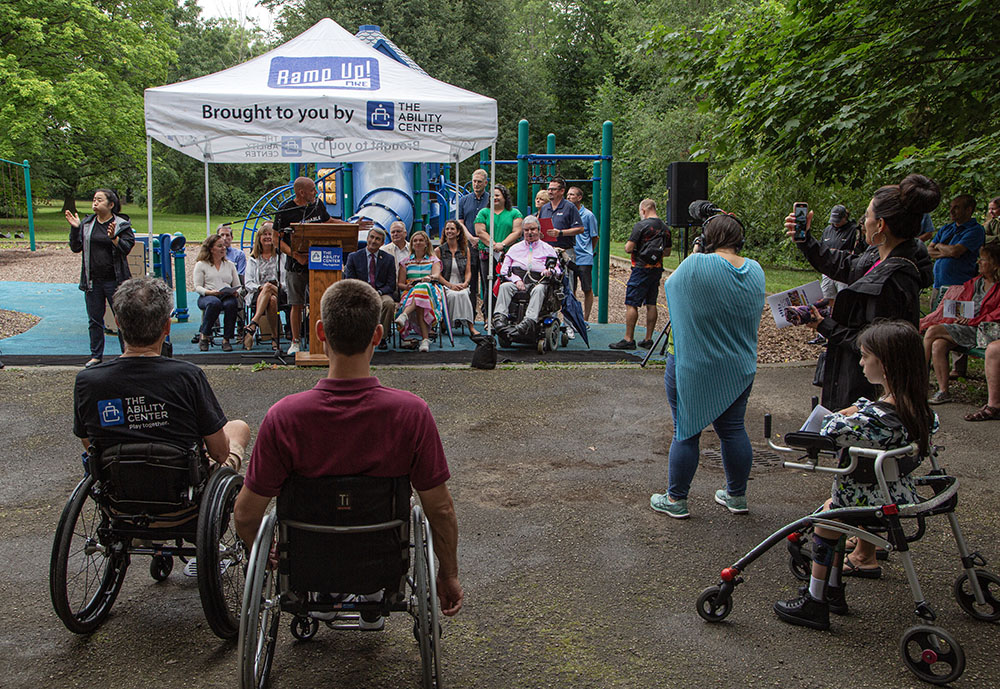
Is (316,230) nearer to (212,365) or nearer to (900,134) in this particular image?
(212,365)

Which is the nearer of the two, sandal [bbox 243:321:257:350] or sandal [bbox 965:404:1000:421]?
sandal [bbox 965:404:1000:421]

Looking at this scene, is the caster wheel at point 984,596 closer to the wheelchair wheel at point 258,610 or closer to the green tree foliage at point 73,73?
the wheelchair wheel at point 258,610

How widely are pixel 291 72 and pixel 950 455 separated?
750 centimetres

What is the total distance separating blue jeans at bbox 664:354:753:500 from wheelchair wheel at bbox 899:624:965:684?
4.78 ft

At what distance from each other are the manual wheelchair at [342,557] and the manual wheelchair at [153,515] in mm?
552

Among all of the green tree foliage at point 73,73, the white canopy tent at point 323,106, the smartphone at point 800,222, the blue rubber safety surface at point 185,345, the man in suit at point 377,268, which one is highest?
the green tree foliage at point 73,73

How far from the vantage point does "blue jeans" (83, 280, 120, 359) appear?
8555 mm

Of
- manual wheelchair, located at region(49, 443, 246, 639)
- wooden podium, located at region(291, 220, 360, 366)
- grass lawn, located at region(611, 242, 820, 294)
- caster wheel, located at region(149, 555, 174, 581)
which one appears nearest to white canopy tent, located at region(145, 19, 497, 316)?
wooden podium, located at region(291, 220, 360, 366)

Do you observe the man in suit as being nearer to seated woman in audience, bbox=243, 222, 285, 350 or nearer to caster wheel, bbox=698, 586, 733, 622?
seated woman in audience, bbox=243, 222, 285, 350

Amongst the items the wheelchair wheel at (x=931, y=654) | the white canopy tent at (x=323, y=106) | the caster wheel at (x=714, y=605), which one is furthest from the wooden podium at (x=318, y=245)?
the wheelchair wheel at (x=931, y=654)

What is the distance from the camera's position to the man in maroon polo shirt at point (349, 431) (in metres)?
2.65

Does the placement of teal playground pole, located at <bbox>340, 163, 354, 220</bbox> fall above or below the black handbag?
above

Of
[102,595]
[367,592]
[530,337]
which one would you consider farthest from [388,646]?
[530,337]

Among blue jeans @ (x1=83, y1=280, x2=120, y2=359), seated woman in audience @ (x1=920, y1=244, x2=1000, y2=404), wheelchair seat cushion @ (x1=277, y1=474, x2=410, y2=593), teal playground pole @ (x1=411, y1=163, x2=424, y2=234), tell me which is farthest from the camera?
teal playground pole @ (x1=411, y1=163, x2=424, y2=234)
